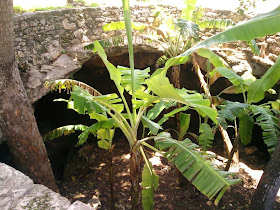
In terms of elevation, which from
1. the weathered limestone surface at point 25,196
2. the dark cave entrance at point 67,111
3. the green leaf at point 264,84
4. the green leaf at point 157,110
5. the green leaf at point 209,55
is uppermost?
the green leaf at point 209,55

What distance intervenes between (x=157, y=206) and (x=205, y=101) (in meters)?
3.53

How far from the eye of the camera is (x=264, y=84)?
4152mm

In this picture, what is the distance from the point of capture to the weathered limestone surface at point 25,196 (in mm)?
2195

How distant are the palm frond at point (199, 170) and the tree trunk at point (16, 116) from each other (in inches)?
92.1

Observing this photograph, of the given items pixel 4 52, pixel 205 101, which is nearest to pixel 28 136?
pixel 4 52

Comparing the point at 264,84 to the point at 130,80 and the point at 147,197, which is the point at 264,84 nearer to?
the point at 130,80

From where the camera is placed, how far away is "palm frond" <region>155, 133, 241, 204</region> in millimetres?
2697

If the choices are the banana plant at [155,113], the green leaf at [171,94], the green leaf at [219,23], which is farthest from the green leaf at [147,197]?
the green leaf at [219,23]

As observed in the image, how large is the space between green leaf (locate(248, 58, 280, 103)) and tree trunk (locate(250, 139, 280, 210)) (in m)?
0.83

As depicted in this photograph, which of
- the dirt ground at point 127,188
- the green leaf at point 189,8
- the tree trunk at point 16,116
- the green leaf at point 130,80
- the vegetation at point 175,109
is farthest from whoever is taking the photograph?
the dirt ground at point 127,188

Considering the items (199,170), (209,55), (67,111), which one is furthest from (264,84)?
(67,111)

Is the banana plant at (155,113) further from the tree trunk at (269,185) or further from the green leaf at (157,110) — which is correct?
the tree trunk at (269,185)

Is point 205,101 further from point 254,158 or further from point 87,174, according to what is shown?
point 254,158

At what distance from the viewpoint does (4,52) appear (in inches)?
156
